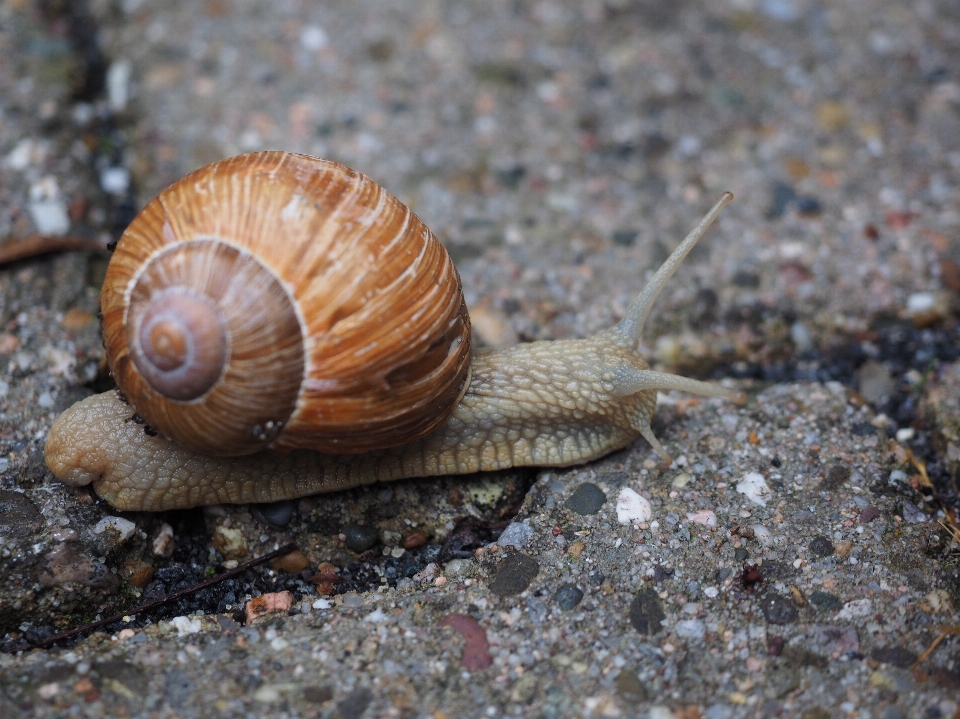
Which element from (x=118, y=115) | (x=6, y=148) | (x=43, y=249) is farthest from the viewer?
(x=118, y=115)

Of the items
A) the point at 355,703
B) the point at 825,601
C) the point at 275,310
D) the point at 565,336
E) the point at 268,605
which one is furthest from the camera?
the point at 565,336

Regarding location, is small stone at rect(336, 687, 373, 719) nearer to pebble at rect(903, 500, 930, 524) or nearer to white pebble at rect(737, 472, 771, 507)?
white pebble at rect(737, 472, 771, 507)

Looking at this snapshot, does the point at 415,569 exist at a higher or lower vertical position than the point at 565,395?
lower

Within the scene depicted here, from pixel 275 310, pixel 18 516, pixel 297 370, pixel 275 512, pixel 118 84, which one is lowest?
pixel 275 512

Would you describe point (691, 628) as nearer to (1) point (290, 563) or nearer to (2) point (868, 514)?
(2) point (868, 514)

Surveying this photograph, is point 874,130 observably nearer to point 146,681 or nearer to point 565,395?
point 565,395

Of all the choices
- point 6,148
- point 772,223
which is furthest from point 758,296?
point 6,148

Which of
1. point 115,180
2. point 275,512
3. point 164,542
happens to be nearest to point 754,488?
point 275,512
